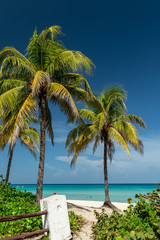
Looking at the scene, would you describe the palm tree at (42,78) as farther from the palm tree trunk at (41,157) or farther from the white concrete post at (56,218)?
the white concrete post at (56,218)

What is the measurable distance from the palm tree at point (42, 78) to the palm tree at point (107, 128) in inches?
98.9

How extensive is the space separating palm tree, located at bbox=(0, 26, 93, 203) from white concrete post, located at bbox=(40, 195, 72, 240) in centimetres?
409

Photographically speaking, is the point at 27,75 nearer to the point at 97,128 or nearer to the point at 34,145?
the point at 97,128

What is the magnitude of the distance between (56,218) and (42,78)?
20.2 feet

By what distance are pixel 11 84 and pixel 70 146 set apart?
601 cm

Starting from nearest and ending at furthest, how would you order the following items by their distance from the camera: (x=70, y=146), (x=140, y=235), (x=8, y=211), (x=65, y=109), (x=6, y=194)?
(x=140, y=235)
(x=8, y=211)
(x=6, y=194)
(x=65, y=109)
(x=70, y=146)

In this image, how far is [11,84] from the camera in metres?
9.97

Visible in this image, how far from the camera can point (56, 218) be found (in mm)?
4699

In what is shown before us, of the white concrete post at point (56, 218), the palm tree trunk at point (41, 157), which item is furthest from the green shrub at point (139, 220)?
the palm tree trunk at point (41, 157)

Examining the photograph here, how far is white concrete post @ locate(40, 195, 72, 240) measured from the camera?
4594 millimetres

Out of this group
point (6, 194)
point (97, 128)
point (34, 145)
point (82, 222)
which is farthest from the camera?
point (34, 145)

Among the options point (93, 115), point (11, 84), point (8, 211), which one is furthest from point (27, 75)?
point (8, 211)

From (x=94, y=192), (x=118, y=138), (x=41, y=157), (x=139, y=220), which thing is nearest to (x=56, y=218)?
(x=139, y=220)

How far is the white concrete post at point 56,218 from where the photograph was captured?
4594mm
